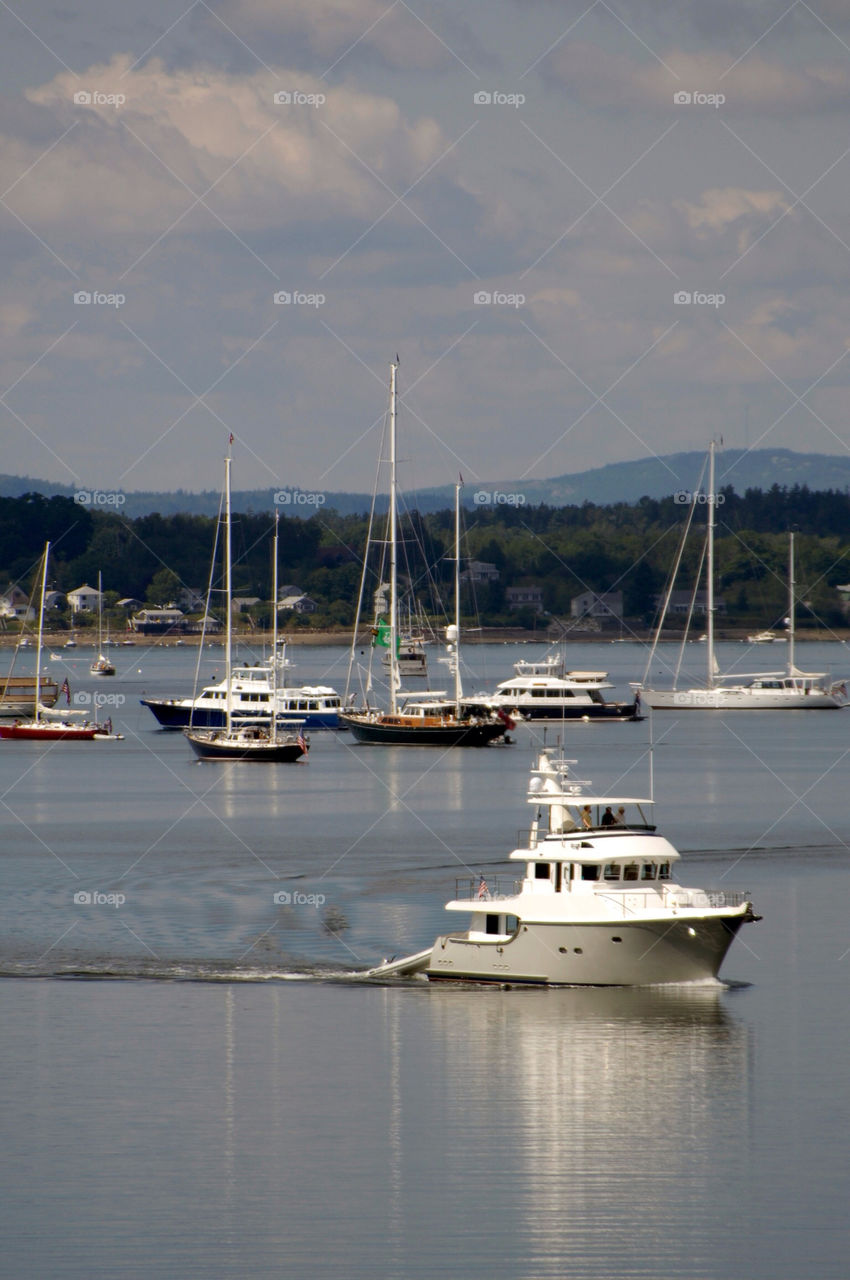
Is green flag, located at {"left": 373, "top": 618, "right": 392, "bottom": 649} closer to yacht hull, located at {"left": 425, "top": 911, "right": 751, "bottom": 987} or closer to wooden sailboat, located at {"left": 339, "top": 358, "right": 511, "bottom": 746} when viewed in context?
wooden sailboat, located at {"left": 339, "top": 358, "right": 511, "bottom": 746}

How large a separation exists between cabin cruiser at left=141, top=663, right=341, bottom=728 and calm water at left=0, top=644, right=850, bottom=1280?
59248 millimetres

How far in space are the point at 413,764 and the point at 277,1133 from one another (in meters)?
78.4

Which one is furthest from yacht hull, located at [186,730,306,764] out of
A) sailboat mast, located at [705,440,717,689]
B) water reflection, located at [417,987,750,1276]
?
water reflection, located at [417,987,750,1276]

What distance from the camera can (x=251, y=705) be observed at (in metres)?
129

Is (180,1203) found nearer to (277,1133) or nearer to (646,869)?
(277,1133)

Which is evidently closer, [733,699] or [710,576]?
[710,576]

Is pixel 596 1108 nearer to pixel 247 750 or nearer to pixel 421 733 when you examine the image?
pixel 247 750

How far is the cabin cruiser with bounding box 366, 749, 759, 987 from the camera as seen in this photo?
42.8 m

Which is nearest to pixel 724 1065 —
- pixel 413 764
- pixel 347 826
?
pixel 347 826

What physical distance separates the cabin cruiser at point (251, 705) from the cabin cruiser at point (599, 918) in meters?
81.1

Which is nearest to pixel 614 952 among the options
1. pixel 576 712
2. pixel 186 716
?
pixel 186 716

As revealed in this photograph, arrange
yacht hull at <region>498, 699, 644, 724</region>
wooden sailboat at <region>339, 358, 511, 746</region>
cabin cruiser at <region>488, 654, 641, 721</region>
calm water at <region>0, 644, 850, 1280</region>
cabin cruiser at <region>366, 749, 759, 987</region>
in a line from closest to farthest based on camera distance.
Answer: calm water at <region>0, 644, 850, 1280</region>, cabin cruiser at <region>366, 749, 759, 987</region>, wooden sailboat at <region>339, 358, 511, 746</region>, yacht hull at <region>498, 699, 644, 724</region>, cabin cruiser at <region>488, 654, 641, 721</region>

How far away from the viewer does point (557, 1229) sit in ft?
96.7

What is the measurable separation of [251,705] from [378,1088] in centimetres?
9210
